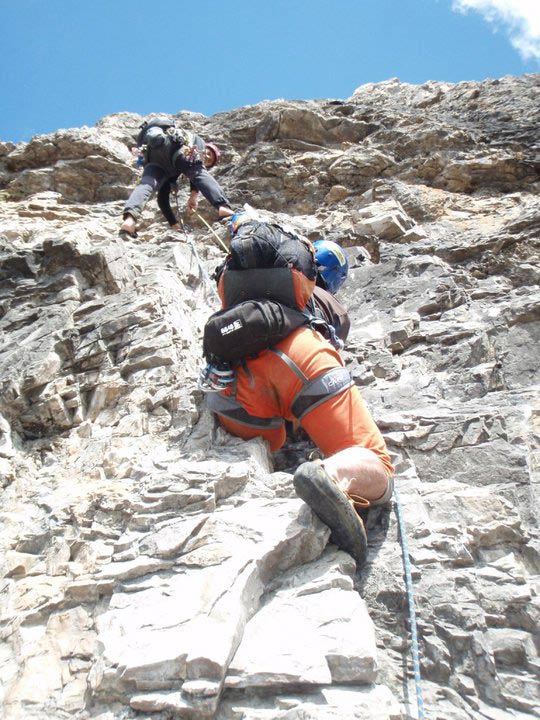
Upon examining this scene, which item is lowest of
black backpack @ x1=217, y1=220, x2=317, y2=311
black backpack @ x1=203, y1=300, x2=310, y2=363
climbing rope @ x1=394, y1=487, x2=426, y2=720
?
climbing rope @ x1=394, y1=487, x2=426, y2=720

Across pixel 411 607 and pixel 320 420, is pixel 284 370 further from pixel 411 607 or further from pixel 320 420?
pixel 411 607

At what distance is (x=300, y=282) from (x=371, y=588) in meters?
2.34

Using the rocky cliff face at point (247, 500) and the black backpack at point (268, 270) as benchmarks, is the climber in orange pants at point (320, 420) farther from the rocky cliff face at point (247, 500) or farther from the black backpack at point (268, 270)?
the black backpack at point (268, 270)

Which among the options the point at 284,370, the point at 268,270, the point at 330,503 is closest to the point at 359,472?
the point at 330,503

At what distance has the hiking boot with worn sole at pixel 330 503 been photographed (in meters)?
3.17

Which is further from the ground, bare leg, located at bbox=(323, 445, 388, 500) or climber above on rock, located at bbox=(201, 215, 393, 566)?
climber above on rock, located at bbox=(201, 215, 393, 566)

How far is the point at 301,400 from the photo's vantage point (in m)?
4.00

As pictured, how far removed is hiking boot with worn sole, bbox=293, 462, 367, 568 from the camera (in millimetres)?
3174

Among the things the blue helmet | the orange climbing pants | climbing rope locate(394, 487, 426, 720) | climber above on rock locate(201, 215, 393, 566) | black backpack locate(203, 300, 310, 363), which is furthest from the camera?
the blue helmet

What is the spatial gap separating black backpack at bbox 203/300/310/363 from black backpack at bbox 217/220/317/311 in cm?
15

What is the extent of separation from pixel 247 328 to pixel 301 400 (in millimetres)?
675

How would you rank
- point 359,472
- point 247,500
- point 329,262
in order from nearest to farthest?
point 359,472 < point 247,500 < point 329,262

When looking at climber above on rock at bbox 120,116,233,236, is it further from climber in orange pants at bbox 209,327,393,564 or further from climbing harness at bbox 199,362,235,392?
climber in orange pants at bbox 209,327,393,564

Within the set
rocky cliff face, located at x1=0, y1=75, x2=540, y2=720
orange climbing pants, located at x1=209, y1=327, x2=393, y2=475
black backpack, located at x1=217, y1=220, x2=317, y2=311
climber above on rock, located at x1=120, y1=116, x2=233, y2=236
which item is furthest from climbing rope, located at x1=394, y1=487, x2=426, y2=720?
climber above on rock, located at x1=120, y1=116, x2=233, y2=236
